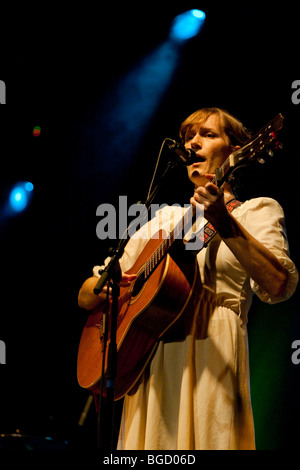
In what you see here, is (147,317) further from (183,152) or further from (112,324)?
(183,152)

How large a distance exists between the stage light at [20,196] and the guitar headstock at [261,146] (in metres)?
3.14

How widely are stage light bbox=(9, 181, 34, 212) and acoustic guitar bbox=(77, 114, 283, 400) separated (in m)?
2.70

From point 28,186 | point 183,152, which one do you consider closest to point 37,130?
point 28,186

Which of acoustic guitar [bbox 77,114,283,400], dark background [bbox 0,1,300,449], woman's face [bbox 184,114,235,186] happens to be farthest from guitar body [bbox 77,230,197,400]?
dark background [bbox 0,1,300,449]

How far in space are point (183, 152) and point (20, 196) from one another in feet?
10.1

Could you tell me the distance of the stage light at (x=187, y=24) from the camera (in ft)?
13.6

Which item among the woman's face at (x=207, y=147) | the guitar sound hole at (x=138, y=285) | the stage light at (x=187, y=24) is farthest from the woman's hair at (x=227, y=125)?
the stage light at (x=187, y=24)

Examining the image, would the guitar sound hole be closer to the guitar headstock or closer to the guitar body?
the guitar body

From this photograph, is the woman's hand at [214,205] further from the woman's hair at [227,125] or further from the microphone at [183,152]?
the woman's hair at [227,125]

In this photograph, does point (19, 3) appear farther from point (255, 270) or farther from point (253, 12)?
point (255, 270)

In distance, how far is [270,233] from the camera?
1.89 meters

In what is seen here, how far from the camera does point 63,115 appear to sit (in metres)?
4.56

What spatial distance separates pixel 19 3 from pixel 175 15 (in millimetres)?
1386

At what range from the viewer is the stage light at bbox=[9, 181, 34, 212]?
15.2 feet
